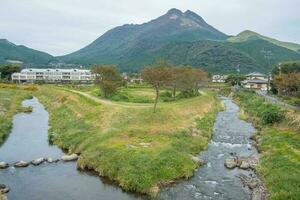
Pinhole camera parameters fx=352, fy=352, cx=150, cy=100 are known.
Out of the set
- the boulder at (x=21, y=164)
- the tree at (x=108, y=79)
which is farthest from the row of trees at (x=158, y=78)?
the boulder at (x=21, y=164)

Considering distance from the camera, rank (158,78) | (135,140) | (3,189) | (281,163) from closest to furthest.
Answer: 1. (3,189)
2. (281,163)
3. (135,140)
4. (158,78)

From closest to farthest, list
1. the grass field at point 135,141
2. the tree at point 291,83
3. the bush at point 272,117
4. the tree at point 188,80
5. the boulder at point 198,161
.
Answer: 1. the grass field at point 135,141
2. the boulder at point 198,161
3. the bush at point 272,117
4. the tree at point 291,83
5. the tree at point 188,80

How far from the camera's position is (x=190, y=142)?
42188 mm

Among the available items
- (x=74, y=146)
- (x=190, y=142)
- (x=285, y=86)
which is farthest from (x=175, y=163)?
(x=285, y=86)

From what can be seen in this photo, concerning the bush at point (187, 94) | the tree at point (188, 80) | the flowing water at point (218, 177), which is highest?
the tree at point (188, 80)

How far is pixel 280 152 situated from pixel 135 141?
1582 centimetres

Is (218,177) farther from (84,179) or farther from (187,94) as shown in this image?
(187,94)

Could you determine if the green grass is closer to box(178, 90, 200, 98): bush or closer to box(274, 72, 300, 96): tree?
box(274, 72, 300, 96): tree

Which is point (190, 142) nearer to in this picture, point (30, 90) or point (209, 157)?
point (209, 157)

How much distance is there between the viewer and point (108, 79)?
8488 centimetres

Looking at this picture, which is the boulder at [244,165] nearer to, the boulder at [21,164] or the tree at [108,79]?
the boulder at [21,164]

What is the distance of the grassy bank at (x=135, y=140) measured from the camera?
31.0 meters

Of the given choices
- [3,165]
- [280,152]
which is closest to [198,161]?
[280,152]

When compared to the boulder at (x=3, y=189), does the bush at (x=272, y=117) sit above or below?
above
